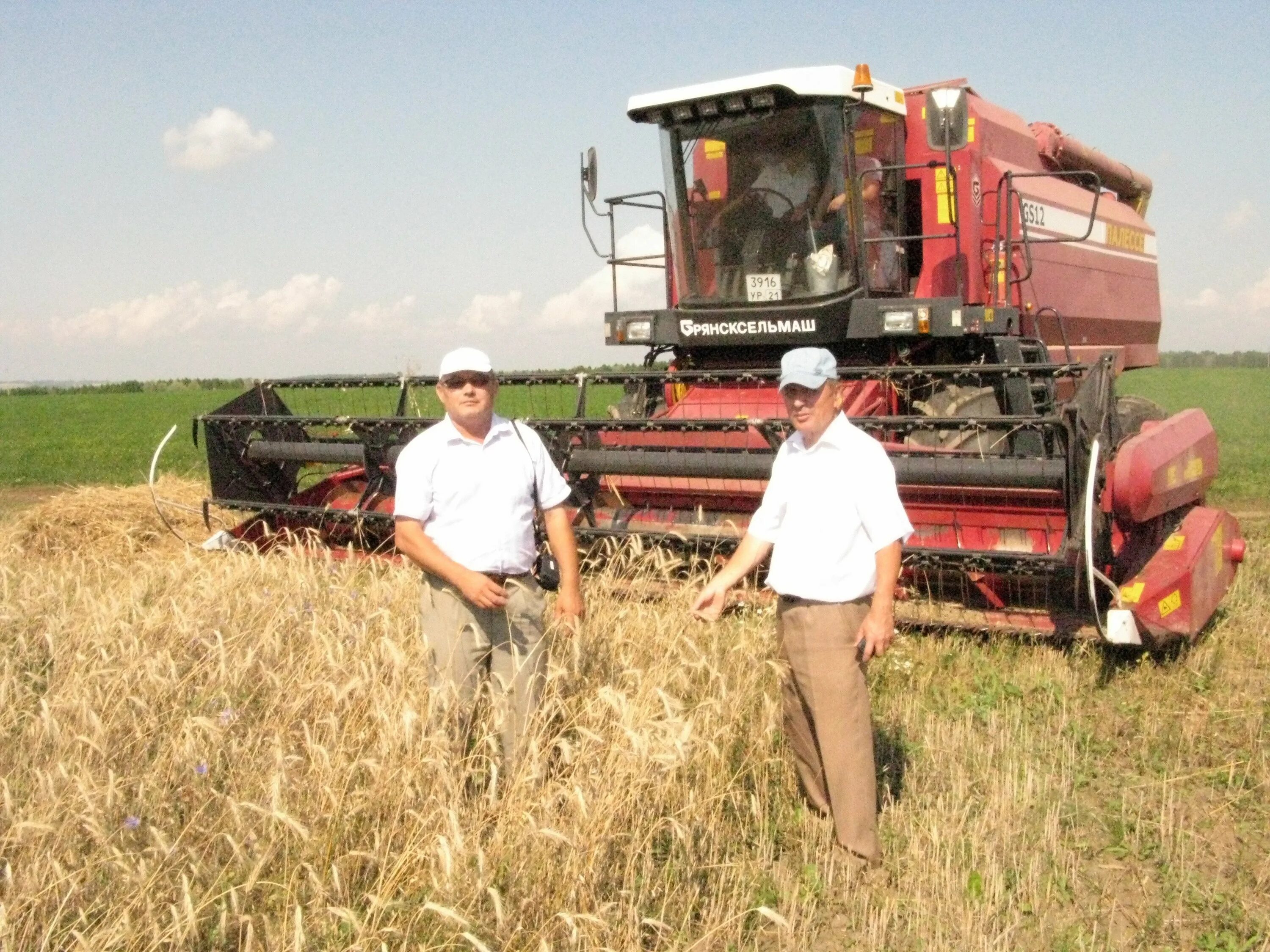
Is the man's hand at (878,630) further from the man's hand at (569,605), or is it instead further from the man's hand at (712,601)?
the man's hand at (569,605)

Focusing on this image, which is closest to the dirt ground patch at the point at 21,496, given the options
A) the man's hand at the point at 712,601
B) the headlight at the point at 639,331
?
the headlight at the point at 639,331

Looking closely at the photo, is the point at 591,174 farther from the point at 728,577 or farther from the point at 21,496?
the point at 21,496

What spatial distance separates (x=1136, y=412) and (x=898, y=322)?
1.94 metres

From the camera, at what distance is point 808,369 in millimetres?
3531

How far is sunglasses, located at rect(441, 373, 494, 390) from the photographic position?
147 inches

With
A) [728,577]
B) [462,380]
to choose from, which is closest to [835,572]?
[728,577]

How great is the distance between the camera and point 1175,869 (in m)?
3.64

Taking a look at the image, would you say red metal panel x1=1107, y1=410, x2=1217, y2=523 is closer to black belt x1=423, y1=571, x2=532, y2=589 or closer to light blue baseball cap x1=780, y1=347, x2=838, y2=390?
light blue baseball cap x1=780, y1=347, x2=838, y2=390

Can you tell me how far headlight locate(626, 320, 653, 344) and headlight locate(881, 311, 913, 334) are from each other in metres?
1.59

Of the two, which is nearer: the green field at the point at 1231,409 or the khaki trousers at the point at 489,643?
the khaki trousers at the point at 489,643

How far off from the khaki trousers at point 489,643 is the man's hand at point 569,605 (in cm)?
6

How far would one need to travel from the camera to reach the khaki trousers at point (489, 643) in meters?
3.75

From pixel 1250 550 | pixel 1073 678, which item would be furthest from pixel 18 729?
pixel 1250 550

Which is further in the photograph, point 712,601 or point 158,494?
point 158,494
